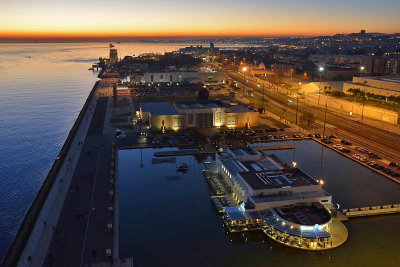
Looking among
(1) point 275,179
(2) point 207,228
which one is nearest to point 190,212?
(2) point 207,228

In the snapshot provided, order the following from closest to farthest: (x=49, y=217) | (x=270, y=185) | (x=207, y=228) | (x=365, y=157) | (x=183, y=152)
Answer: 1. (x=207, y=228)
2. (x=49, y=217)
3. (x=270, y=185)
4. (x=365, y=157)
5. (x=183, y=152)

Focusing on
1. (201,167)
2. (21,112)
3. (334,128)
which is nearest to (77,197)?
(201,167)

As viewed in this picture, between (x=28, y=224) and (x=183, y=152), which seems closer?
(x=28, y=224)

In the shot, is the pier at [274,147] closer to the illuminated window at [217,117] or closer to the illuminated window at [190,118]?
the illuminated window at [217,117]

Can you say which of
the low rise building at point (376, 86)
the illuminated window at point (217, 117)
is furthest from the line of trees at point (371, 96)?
the illuminated window at point (217, 117)

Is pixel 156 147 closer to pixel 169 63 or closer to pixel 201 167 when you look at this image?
pixel 201 167

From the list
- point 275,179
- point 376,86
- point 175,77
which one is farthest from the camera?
point 175,77

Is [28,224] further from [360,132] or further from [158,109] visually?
[360,132]
